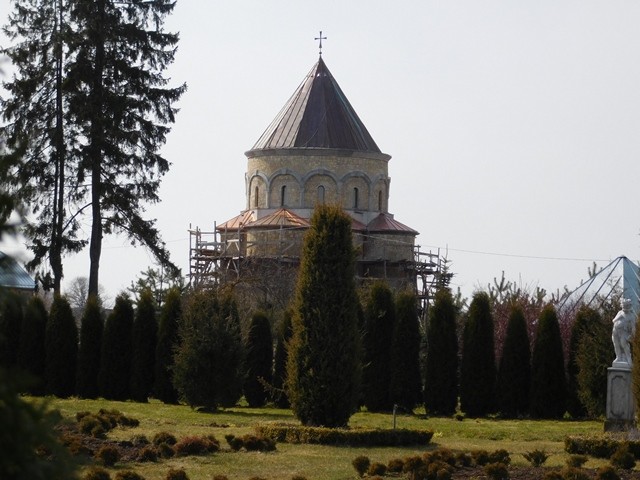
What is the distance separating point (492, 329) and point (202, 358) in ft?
20.4

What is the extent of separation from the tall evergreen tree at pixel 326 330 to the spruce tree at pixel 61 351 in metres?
10.1

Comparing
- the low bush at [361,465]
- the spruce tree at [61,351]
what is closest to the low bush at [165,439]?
the low bush at [361,465]

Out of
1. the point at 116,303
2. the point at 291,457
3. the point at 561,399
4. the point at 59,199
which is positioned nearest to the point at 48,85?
the point at 59,199

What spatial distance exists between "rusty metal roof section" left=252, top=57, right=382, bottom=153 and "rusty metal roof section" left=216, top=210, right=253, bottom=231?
9.44ft

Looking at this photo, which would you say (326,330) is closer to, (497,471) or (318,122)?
(497,471)

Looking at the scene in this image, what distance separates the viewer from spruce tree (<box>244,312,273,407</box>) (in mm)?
26547

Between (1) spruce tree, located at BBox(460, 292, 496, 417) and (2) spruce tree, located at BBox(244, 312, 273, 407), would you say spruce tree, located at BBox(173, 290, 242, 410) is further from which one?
(1) spruce tree, located at BBox(460, 292, 496, 417)

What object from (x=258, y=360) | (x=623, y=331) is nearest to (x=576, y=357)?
(x=623, y=331)

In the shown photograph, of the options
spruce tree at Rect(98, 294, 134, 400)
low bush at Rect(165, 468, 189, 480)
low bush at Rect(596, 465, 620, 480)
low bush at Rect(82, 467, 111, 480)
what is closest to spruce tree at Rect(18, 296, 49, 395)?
spruce tree at Rect(98, 294, 134, 400)

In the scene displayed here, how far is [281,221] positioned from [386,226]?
192 inches

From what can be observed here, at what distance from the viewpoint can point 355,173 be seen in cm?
5150

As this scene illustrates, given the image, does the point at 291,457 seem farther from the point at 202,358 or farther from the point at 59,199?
the point at 59,199

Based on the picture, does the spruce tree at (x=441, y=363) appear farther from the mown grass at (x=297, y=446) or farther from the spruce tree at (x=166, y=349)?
the spruce tree at (x=166, y=349)

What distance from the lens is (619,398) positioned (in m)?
19.7
